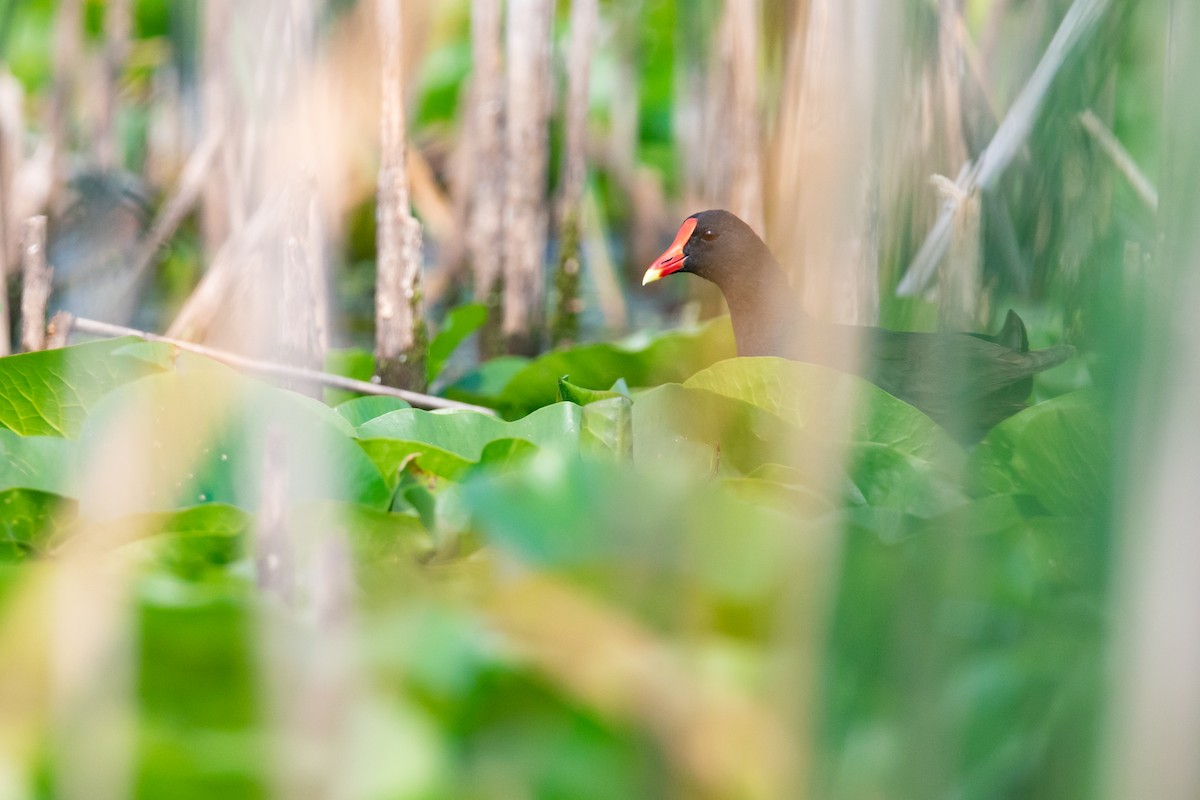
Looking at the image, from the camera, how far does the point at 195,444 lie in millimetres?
1233

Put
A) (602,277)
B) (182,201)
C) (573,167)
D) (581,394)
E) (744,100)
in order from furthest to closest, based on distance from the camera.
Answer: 1. (602,277)
2. (182,201)
3. (573,167)
4. (744,100)
5. (581,394)

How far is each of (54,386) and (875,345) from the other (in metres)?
1.01

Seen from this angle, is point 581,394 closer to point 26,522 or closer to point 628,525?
point 628,525

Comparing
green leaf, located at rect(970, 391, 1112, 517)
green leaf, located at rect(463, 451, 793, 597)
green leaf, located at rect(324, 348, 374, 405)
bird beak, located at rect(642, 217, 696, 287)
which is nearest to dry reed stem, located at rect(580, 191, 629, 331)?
bird beak, located at rect(642, 217, 696, 287)

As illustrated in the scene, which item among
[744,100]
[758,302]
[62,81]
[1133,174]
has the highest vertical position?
[62,81]

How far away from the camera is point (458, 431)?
137 cm

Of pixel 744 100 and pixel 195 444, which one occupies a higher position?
pixel 744 100

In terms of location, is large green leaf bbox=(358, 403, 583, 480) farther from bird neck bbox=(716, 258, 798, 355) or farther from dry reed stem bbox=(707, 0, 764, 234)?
dry reed stem bbox=(707, 0, 764, 234)

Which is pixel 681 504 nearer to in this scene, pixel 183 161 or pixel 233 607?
pixel 233 607

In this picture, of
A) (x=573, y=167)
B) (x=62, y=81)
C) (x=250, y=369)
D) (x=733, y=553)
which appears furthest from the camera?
(x=62, y=81)

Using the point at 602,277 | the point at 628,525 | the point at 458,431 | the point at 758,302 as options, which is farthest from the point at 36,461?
the point at 602,277

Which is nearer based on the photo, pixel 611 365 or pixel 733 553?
pixel 733 553

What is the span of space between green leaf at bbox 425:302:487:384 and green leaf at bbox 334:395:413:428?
0.54m

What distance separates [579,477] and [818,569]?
0.28m
